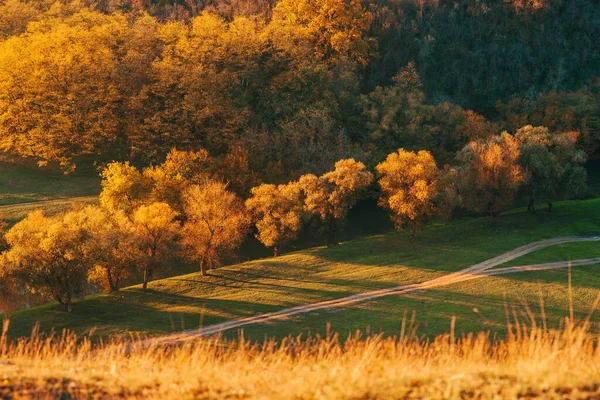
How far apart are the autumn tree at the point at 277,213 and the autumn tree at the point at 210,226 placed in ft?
6.74

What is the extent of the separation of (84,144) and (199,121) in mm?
16386

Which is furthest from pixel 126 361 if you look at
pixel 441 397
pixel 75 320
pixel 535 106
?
pixel 535 106

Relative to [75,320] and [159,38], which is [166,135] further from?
[75,320]

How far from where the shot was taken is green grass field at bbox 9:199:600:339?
163 ft

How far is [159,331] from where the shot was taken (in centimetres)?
4850

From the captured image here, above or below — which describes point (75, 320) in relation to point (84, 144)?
below

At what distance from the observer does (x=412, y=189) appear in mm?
68625

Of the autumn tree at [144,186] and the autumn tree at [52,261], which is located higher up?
the autumn tree at [144,186]

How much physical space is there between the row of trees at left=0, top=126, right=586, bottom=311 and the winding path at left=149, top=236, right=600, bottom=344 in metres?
8.22

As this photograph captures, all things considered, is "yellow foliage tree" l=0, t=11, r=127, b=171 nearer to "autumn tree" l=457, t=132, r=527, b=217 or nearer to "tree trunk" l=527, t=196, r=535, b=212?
"autumn tree" l=457, t=132, r=527, b=217

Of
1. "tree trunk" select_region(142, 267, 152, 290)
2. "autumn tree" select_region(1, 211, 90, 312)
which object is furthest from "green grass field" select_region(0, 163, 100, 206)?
"autumn tree" select_region(1, 211, 90, 312)

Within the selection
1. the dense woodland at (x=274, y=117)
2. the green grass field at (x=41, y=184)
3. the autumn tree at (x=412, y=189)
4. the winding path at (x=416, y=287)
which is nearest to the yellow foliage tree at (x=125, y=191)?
the dense woodland at (x=274, y=117)

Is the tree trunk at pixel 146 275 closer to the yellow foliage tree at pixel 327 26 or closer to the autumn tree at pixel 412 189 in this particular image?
the autumn tree at pixel 412 189

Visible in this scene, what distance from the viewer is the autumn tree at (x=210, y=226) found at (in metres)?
61.3
